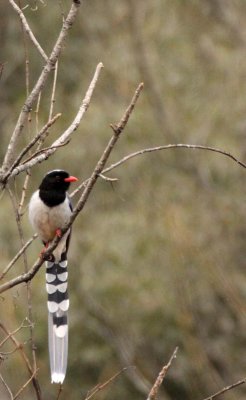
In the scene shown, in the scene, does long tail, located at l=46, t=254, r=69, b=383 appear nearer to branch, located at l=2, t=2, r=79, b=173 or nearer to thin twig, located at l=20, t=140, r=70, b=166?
thin twig, located at l=20, t=140, r=70, b=166

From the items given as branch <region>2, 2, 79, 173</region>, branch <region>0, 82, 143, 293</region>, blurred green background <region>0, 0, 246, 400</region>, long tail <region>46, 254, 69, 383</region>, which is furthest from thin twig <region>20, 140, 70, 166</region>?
blurred green background <region>0, 0, 246, 400</region>

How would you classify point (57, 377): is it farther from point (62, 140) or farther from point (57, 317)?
point (62, 140)

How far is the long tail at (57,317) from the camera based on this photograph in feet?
16.4

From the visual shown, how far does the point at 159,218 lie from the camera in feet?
42.0

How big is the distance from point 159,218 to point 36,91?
28.7 feet

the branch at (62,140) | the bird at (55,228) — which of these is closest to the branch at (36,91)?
the branch at (62,140)

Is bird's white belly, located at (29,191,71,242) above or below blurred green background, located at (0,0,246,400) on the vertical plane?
below

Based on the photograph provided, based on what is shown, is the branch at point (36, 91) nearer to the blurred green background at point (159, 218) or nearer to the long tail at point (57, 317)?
the long tail at point (57, 317)

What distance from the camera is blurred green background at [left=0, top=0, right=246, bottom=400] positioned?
1179cm

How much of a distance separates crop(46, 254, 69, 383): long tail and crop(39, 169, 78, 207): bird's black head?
1.04 ft

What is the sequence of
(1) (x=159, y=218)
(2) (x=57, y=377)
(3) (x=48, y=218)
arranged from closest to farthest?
(2) (x=57, y=377) → (3) (x=48, y=218) → (1) (x=159, y=218)

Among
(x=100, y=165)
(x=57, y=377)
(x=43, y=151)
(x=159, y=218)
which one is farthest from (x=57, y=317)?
(x=159, y=218)

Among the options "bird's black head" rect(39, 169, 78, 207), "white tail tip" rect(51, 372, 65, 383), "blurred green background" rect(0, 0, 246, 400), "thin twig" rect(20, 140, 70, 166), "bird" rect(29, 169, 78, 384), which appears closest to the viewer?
"thin twig" rect(20, 140, 70, 166)

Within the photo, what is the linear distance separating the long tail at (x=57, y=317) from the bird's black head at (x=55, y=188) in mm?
318
